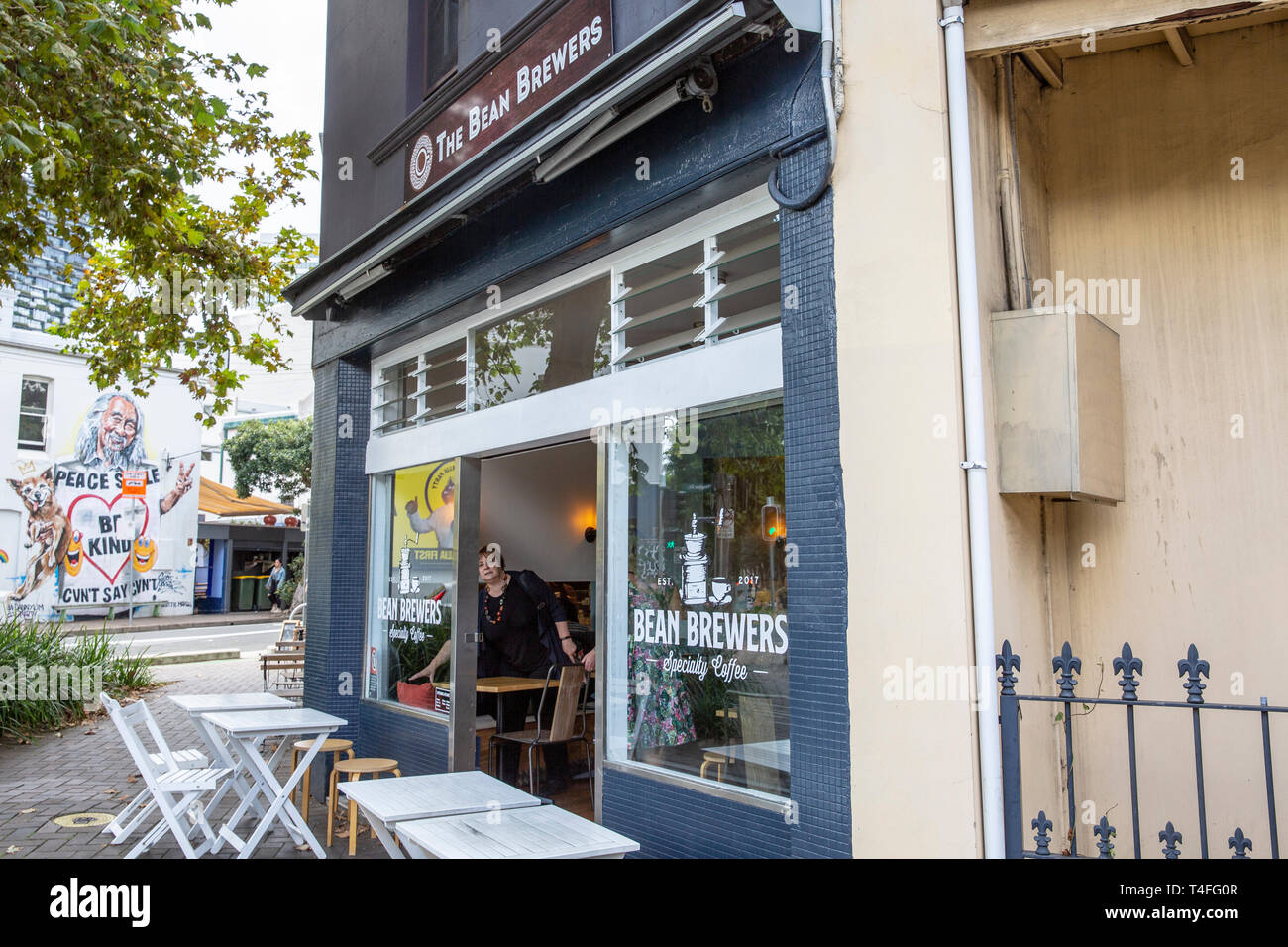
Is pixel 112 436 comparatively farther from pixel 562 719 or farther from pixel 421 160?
pixel 562 719

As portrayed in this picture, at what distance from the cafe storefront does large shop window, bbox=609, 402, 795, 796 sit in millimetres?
14

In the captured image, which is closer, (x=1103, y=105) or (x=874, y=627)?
(x=874, y=627)

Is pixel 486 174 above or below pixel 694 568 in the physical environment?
above

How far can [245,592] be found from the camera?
29.0m

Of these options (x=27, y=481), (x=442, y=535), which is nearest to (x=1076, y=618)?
(x=442, y=535)

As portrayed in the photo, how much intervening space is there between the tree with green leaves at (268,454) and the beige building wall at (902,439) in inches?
1150

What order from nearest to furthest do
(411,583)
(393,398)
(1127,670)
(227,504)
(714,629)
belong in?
1. (1127,670)
2. (714,629)
3. (411,583)
4. (393,398)
5. (227,504)

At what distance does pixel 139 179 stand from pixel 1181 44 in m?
6.60

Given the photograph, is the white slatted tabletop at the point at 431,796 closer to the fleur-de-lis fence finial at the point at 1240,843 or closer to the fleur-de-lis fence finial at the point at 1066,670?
the fleur-de-lis fence finial at the point at 1066,670

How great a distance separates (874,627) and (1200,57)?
284cm

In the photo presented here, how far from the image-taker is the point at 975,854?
10.6 feet

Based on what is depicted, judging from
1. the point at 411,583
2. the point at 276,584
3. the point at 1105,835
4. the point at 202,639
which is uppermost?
the point at 411,583

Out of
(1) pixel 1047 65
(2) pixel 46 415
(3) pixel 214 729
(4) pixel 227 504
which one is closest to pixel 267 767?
(3) pixel 214 729
